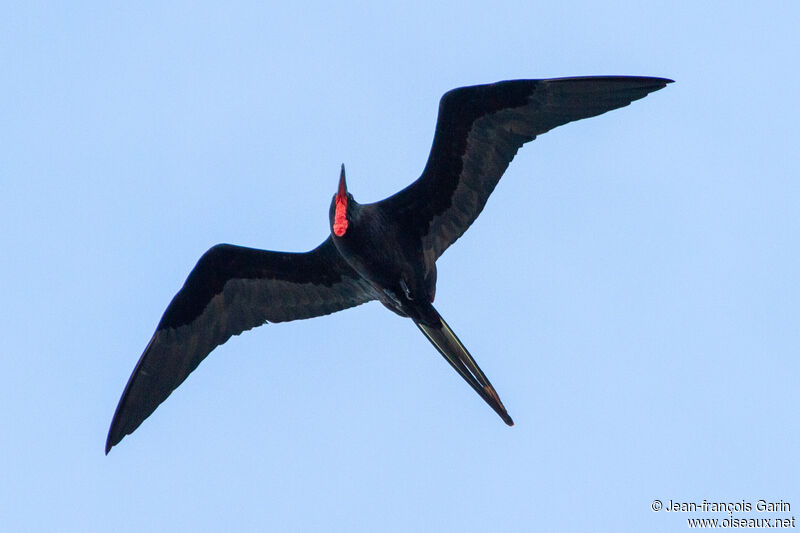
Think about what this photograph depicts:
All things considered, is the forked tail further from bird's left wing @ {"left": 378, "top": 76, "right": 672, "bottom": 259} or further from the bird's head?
the bird's head

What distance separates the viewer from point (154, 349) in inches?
336

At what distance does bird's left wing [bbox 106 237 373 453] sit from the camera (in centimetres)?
849

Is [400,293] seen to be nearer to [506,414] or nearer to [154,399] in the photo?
[506,414]

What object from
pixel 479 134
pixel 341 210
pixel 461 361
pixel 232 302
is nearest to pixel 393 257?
pixel 341 210

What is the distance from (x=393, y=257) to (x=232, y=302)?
1.43 meters

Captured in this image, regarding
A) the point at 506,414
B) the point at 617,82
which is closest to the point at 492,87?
the point at 617,82

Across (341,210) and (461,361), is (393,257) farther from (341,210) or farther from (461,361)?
(461,361)

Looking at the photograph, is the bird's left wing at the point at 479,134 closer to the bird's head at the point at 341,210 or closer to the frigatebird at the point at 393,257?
the frigatebird at the point at 393,257

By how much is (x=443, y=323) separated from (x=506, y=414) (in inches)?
31.6

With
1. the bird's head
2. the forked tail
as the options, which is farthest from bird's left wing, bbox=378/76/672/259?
the forked tail

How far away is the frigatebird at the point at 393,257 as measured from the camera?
774 cm

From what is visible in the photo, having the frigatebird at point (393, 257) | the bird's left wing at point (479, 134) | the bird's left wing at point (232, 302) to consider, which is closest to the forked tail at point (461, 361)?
the frigatebird at point (393, 257)

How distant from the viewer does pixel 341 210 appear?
7.77 metres

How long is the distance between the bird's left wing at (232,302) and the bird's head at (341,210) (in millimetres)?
678
